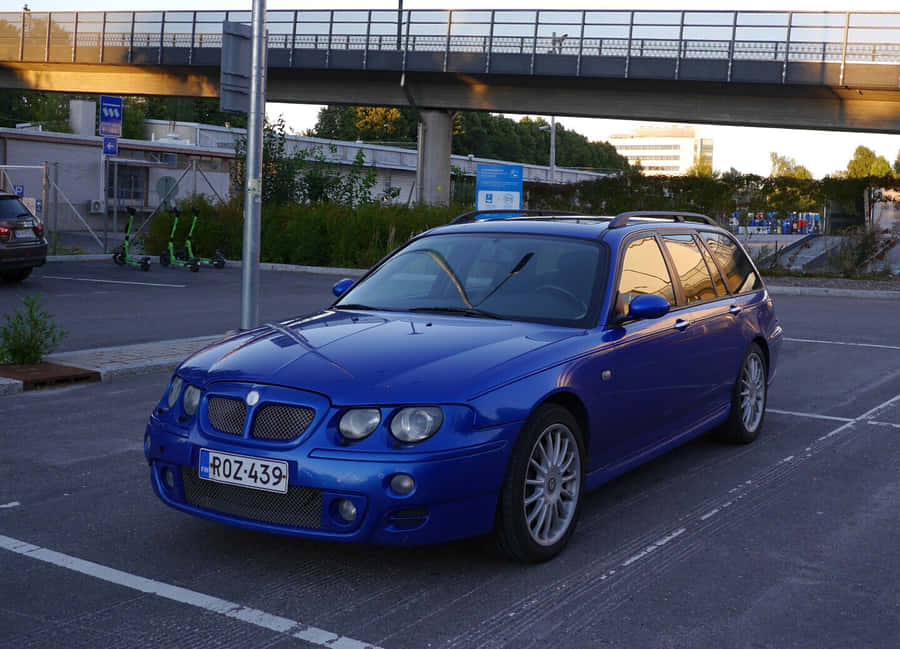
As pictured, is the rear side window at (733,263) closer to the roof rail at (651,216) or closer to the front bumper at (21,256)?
the roof rail at (651,216)

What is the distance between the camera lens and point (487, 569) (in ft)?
15.6

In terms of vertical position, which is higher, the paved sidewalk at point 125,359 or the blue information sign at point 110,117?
the blue information sign at point 110,117

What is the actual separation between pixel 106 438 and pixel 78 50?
4082 centimetres

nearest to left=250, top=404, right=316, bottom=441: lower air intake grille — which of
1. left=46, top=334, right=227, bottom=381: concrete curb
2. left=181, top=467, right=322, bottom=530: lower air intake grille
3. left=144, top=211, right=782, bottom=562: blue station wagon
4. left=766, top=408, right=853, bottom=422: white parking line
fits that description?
left=144, top=211, right=782, bottom=562: blue station wagon

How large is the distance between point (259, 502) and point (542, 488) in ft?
4.21

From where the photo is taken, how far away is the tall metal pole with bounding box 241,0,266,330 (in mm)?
11281

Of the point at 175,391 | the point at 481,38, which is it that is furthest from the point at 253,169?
the point at 481,38

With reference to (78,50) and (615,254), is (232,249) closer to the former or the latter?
(78,50)

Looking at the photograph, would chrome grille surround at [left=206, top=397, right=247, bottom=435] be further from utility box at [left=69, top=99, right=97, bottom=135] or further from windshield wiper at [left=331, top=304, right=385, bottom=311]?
utility box at [left=69, top=99, right=97, bottom=135]

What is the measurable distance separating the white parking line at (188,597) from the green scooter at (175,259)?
2044 cm

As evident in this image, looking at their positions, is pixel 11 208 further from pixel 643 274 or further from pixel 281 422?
pixel 281 422

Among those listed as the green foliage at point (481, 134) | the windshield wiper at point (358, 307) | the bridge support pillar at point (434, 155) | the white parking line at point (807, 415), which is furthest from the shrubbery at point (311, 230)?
the green foliage at point (481, 134)

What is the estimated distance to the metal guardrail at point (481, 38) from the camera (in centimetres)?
3516

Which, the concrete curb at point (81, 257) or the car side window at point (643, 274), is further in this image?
the concrete curb at point (81, 257)
